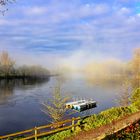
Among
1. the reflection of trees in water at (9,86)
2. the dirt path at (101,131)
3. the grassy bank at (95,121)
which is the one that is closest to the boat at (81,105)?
the reflection of trees in water at (9,86)

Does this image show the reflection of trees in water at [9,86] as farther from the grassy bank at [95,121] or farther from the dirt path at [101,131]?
the dirt path at [101,131]

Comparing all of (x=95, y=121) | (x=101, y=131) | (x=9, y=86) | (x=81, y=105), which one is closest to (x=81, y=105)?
(x=81, y=105)

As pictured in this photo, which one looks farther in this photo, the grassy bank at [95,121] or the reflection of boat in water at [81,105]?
the reflection of boat in water at [81,105]

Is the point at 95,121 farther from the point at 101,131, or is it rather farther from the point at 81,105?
the point at 81,105

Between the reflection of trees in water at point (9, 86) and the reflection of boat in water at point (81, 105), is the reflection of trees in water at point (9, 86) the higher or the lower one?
the higher one

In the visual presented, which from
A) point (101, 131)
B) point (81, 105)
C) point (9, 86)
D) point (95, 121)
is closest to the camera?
point (101, 131)

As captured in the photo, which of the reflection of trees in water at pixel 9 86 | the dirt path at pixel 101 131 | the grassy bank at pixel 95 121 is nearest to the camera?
the dirt path at pixel 101 131

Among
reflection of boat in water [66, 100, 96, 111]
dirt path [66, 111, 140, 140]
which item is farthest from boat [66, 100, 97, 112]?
dirt path [66, 111, 140, 140]

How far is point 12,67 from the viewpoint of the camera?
159 m

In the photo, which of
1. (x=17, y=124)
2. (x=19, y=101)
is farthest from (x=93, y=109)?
(x=17, y=124)

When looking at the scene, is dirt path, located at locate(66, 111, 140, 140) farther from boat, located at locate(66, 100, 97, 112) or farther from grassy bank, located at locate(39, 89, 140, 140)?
boat, located at locate(66, 100, 97, 112)

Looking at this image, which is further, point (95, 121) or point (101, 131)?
point (95, 121)

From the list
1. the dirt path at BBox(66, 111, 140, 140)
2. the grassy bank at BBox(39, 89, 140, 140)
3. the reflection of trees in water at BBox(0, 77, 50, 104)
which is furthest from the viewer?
the reflection of trees in water at BBox(0, 77, 50, 104)

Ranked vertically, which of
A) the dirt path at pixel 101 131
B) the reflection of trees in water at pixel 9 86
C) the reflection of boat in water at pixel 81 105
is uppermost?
the dirt path at pixel 101 131
